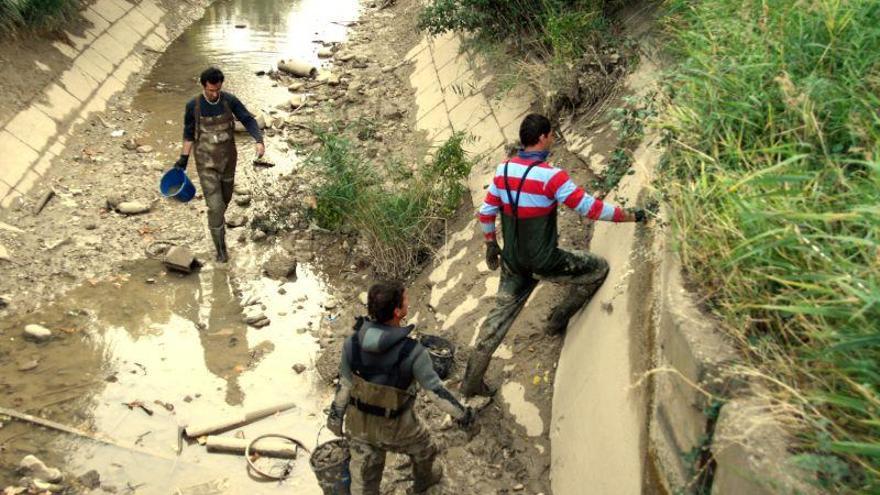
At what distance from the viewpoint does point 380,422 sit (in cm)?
443

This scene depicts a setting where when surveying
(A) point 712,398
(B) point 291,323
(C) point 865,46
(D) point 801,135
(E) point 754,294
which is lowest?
(B) point 291,323

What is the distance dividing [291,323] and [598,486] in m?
3.57

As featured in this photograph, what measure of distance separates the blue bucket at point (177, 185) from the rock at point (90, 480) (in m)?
2.93

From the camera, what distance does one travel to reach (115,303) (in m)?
7.43

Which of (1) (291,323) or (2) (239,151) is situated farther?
(2) (239,151)

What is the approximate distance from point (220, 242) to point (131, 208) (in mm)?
1437

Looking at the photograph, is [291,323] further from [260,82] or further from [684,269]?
[260,82]

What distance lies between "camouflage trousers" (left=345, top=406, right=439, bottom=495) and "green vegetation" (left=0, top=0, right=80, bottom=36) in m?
8.83

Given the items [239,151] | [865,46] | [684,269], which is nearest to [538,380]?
[684,269]

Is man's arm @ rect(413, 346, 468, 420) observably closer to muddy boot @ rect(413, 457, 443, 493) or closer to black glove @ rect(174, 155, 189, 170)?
muddy boot @ rect(413, 457, 443, 493)

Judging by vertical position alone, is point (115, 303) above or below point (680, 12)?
below

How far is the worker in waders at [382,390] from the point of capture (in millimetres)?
4129

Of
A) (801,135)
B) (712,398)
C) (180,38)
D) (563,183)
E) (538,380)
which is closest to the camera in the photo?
(712,398)

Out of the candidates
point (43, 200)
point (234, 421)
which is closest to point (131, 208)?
point (43, 200)
